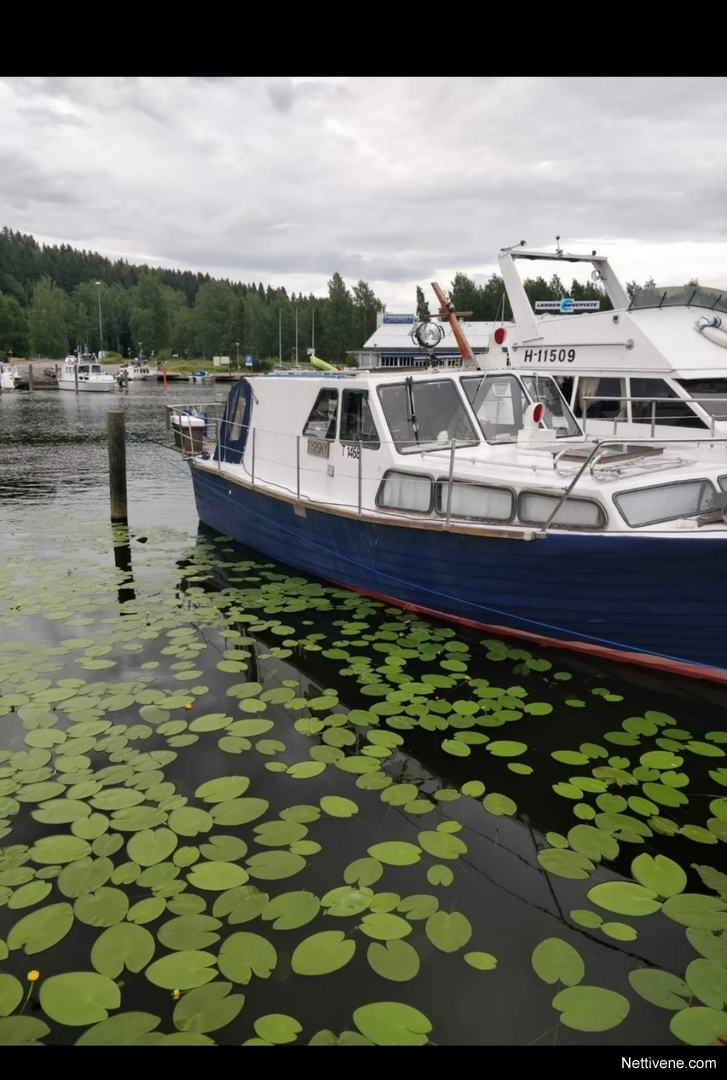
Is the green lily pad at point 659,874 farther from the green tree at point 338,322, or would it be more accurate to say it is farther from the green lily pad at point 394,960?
the green tree at point 338,322

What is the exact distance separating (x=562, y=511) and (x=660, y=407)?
→ 6.33 metres

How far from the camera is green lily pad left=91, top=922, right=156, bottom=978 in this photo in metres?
3.54

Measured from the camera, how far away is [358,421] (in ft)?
30.8

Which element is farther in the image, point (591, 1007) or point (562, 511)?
point (562, 511)

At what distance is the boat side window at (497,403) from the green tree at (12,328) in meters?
103

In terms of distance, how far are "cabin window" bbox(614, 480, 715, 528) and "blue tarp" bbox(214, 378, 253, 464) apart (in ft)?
24.2

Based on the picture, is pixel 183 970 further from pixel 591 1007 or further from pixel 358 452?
pixel 358 452

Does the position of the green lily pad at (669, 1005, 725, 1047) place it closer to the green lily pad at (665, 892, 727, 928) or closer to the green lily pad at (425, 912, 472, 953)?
the green lily pad at (665, 892, 727, 928)

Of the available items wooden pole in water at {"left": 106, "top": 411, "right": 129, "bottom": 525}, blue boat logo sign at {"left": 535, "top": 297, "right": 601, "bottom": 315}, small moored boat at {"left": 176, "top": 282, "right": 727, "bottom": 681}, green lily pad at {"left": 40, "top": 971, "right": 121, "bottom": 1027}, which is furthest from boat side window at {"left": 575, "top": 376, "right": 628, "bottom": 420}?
green lily pad at {"left": 40, "top": 971, "right": 121, "bottom": 1027}

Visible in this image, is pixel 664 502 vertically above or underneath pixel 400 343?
underneath

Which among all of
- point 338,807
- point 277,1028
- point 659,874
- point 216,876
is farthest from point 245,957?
point 659,874

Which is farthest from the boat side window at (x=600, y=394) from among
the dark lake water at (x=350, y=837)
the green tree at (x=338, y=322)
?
the green tree at (x=338, y=322)
